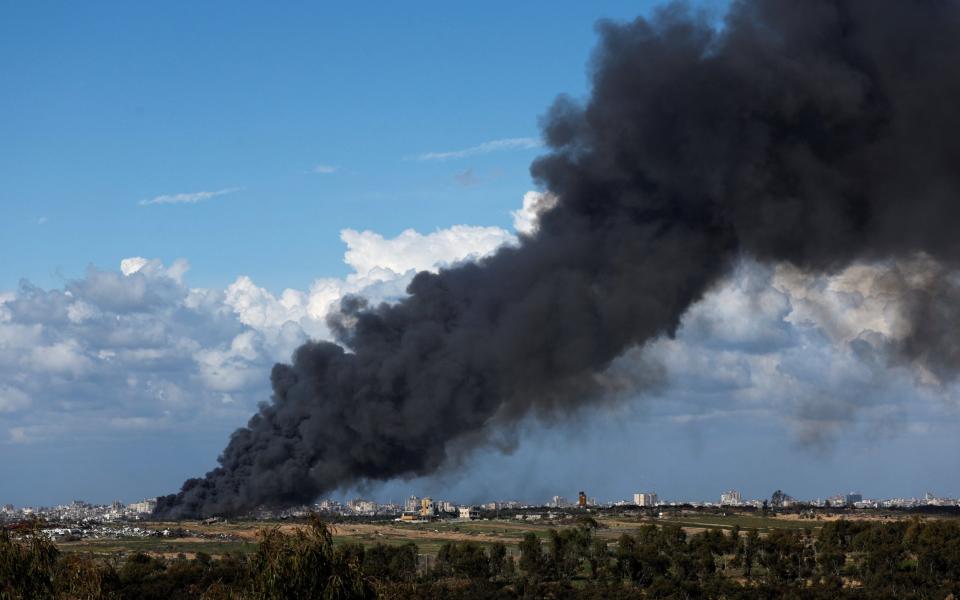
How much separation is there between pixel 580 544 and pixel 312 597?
2880 inches

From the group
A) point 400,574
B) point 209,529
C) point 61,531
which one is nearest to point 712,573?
point 400,574

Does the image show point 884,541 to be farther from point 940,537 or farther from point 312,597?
point 312,597

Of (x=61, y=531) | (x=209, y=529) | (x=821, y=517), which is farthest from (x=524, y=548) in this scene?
(x=821, y=517)

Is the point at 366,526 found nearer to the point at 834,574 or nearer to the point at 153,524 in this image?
the point at 153,524

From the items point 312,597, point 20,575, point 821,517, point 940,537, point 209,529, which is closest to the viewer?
point 312,597

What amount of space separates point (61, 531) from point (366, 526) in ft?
138

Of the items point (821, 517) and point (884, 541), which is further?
point (821, 517)

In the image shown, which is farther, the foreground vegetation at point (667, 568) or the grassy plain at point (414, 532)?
the grassy plain at point (414, 532)

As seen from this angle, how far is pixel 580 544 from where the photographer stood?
325 ft

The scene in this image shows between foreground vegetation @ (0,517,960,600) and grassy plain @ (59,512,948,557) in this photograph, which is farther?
grassy plain @ (59,512,948,557)

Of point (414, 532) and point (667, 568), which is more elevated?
point (414, 532)

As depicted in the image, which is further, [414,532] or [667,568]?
[414,532]

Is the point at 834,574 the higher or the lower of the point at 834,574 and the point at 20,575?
the lower

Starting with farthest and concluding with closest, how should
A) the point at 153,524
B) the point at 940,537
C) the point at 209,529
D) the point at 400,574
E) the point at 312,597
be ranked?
1. the point at 153,524
2. the point at 209,529
3. the point at 940,537
4. the point at 400,574
5. the point at 312,597
